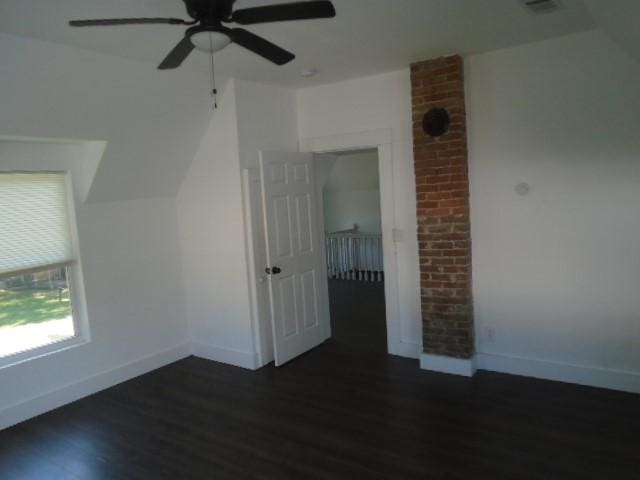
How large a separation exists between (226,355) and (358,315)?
2.02 metres

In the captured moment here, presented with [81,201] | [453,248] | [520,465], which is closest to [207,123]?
[81,201]

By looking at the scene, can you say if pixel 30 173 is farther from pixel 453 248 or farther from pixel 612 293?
pixel 612 293

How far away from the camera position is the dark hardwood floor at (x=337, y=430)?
110 inches

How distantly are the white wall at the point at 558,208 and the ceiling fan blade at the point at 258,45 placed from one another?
2161 mm

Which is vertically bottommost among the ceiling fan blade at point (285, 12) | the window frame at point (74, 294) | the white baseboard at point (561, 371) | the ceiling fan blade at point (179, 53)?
the white baseboard at point (561, 371)

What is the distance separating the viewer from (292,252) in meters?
4.56

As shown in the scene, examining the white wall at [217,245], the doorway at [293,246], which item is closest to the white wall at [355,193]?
the doorway at [293,246]

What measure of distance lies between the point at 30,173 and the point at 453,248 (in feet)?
11.5

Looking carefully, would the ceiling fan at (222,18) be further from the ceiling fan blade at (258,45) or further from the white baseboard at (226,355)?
the white baseboard at (226,355)

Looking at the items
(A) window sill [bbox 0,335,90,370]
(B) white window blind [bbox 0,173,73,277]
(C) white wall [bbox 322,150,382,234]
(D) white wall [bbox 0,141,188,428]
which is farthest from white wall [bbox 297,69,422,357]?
(C) white wall [bbox 322,150,382,234]

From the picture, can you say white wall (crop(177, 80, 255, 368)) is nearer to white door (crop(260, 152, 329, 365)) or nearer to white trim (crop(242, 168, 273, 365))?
white trim (crop(242, 168, 273, 365))

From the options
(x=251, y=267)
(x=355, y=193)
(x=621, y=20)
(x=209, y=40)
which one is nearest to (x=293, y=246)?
(x=251, y=267)

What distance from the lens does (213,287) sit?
468 cm

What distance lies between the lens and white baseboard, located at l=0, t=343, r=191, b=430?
360cm
